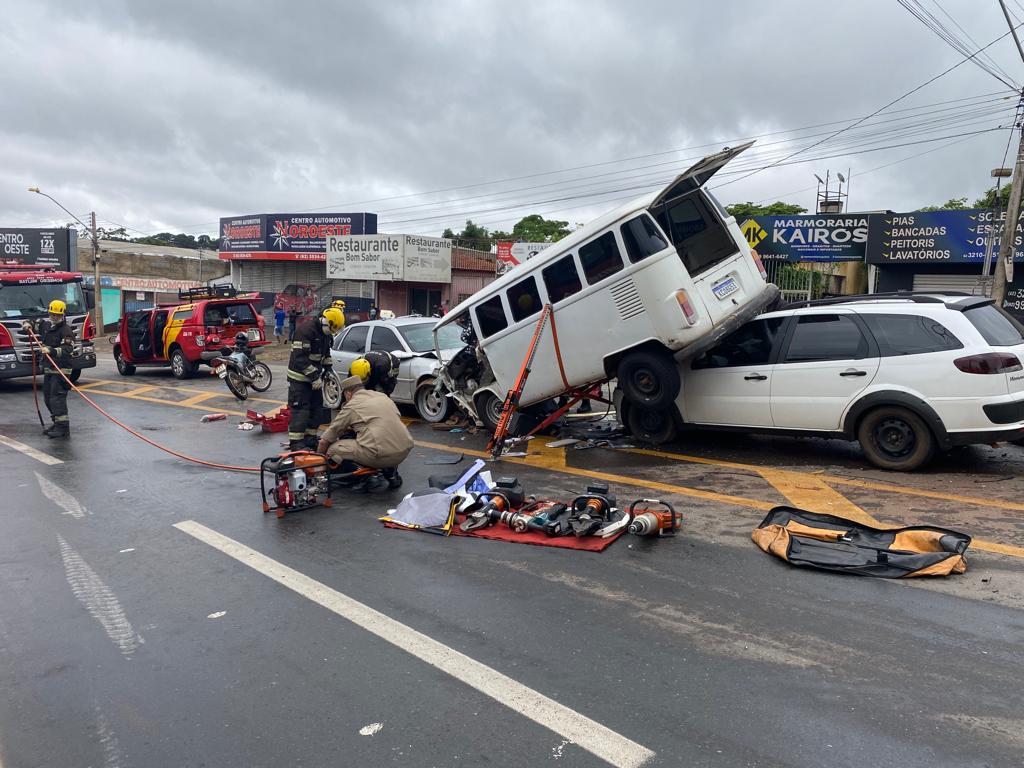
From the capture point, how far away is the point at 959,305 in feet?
22.7

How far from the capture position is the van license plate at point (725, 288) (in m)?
8.17

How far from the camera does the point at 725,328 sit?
802cm

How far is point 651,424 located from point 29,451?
8197 millimetres

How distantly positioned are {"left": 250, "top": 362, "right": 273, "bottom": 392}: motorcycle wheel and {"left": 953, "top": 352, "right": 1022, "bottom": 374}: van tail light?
12638 mm

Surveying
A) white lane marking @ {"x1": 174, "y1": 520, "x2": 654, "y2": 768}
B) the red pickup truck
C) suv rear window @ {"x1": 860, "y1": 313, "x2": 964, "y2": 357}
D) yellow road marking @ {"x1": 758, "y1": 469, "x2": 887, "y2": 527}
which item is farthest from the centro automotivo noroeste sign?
white lane marking @ {"x1": 174, "y1": 520, "x2": 654, "y2": 768}

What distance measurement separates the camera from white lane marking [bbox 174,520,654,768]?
3086mm

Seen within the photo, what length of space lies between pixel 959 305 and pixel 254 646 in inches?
262

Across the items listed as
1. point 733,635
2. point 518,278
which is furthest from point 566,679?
point 518,278

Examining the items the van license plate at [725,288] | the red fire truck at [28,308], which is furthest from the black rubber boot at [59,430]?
the van license plate at [725,288]

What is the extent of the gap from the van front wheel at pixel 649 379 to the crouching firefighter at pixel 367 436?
2.63 m

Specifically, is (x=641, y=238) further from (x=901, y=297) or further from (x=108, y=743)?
(x=108, y=743)

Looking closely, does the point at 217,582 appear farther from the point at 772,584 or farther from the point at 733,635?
the point at 772,584

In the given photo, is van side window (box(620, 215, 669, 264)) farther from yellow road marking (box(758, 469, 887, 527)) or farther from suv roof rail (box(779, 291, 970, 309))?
yellow road marking (box(758, 469, 887, 527))

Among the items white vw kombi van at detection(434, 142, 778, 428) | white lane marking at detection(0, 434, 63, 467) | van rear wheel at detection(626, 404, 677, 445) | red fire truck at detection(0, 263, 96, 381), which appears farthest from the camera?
red fire truck at detection(0, 263, 96, 381)
